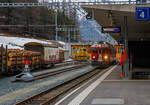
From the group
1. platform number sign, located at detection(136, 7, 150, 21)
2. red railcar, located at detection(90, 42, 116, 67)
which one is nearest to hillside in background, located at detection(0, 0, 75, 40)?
red railcar, located at detection(90, 42, 116, 67)

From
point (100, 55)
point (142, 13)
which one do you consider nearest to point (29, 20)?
point (100, 55)

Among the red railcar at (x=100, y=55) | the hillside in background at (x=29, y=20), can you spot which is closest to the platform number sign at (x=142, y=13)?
the red railcar at (x=100, y=55)

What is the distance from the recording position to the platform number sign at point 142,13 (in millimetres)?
15305

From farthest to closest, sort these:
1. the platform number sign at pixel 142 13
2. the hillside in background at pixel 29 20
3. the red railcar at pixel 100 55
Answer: the hillside in background at pixel 29 20 → the red railcar at pixel 100 55 → the platform number sign at pixel 142 13

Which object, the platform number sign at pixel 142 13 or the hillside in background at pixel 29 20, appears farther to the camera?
the hillside in background at pixel 29 20

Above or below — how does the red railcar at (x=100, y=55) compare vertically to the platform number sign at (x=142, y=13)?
below

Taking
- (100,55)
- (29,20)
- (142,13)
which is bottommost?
(100,55)

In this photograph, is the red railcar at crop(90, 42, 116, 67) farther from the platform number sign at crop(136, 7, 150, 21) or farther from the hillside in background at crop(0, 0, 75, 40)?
the hillside in background at crop(0, 0, 75, 40)

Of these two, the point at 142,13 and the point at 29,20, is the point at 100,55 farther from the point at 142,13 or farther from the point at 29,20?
the point at 29,20

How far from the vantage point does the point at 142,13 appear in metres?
15.3

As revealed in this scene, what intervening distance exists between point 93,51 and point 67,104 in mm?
21385

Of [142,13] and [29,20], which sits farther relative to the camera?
[29,20]

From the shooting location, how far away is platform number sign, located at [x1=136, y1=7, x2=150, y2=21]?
15.3 m

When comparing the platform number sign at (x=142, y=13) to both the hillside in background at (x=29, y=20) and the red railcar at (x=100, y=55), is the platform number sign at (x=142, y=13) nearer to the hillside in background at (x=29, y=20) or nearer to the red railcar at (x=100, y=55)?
the red railcar at (x=100, y=55)
